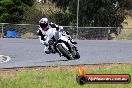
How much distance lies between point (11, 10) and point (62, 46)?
45.6 meters

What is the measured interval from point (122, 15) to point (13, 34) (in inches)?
563

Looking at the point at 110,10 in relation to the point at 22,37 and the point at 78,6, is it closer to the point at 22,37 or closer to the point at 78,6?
the point at 78,6

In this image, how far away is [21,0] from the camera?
52250mm

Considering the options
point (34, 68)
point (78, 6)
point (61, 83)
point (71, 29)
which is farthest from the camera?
point (78, 6)

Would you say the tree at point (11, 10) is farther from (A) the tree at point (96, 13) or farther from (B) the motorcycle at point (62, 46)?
(B) the motorcycle at point (62, 46)

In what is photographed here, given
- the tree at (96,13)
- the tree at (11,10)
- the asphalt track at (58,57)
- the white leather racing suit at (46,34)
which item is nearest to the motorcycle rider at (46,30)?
the white leather racing suit at (46,34)

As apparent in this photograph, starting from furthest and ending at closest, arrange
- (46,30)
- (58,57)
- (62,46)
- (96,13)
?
(96,13) < (58,57) < (62,46) < (46,30)

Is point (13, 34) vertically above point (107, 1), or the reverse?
point (107, 1)

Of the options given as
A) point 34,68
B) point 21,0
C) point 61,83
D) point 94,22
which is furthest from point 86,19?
point 61,83

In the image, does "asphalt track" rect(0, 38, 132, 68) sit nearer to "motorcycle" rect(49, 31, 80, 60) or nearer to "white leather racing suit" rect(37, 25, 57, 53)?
"motorcycle" rect(49, 31, 80, 60)

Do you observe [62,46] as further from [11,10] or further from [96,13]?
[11,10]

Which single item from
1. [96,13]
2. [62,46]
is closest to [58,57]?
[62,46]

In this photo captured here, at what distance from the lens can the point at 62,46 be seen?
626cm

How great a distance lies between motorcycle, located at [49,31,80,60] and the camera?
6.07 m
